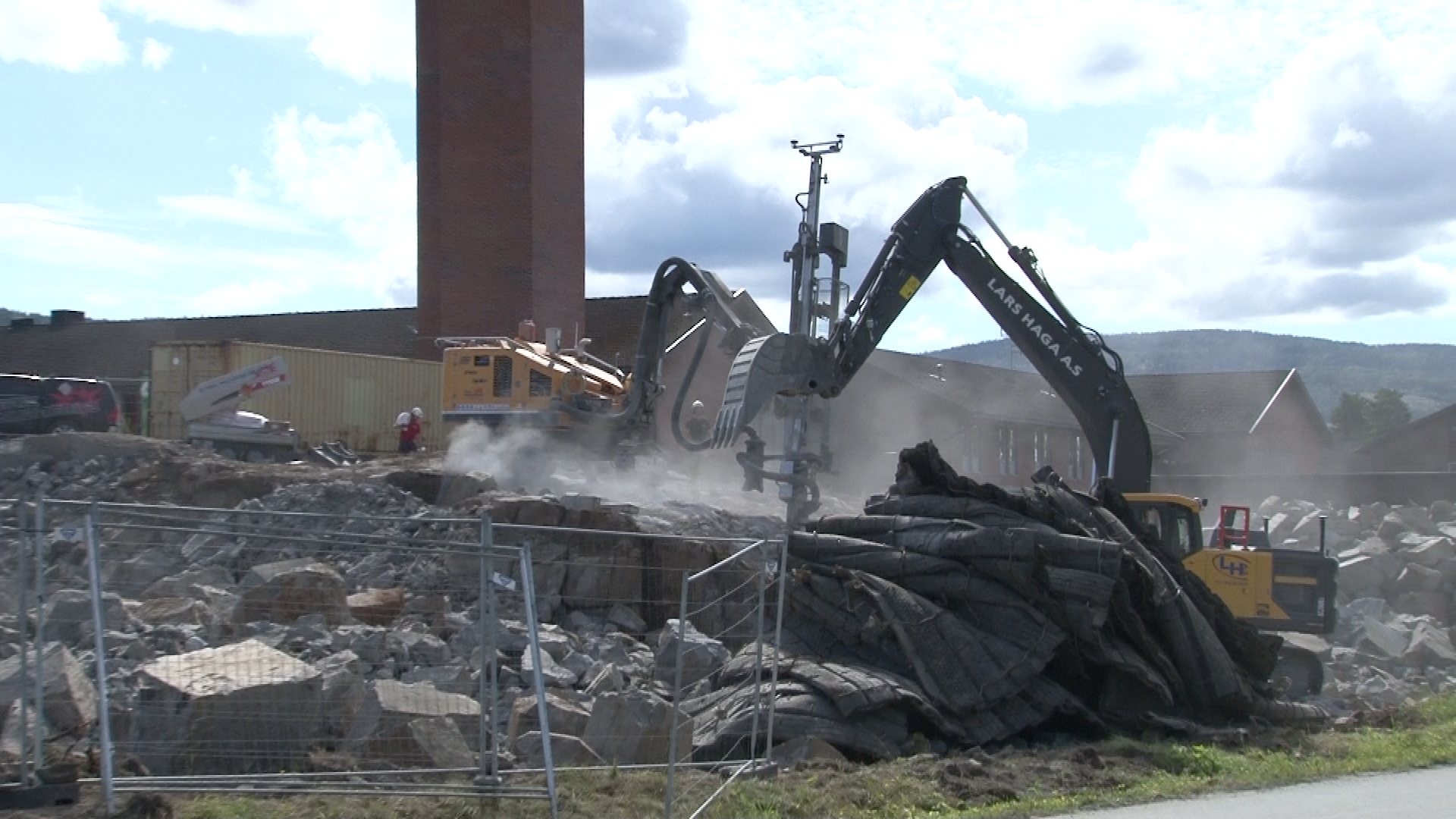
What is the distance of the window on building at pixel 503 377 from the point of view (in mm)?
28359

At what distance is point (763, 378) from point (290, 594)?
Result: 8.66 m

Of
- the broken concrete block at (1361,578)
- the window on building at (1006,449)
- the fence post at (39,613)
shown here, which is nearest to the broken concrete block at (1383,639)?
the broken concrete block at (1361,578)

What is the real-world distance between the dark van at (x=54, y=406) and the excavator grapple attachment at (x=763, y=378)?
1949cm

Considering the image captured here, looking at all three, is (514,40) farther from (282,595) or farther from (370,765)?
(370,765)

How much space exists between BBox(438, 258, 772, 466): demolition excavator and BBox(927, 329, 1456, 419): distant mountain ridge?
118245mm

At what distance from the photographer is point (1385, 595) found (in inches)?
1057

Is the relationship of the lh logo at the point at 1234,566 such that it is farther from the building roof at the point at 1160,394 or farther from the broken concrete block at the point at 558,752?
the building roof at the point at 1160,394

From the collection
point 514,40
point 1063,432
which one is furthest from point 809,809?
point 1063,432

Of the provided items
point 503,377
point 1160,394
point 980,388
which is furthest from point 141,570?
point 1160,394

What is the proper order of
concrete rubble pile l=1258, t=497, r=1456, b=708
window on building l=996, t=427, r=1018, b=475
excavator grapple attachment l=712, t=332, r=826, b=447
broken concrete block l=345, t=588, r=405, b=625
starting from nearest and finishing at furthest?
broken concrete block l=345, t=588, r=405, b=625 → excavator grapple attachment l=712, t=332, r=826, b=447 → concrete rubble pile l=1258, t=497, r=1456, b=708 → window on building l=996, t=427, r=1018, b=475

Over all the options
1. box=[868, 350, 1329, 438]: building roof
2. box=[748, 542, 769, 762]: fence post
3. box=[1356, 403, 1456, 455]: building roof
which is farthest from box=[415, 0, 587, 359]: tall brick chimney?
box=[748, 542, 769, 762]: fence post

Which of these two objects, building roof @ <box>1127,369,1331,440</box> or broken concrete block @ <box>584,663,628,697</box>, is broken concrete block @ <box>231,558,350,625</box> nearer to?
broken concrete block @ <box>584,663,628,697</box>

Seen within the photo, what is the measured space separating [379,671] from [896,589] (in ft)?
15.1

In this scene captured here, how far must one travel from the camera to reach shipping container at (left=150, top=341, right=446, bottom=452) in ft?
122
